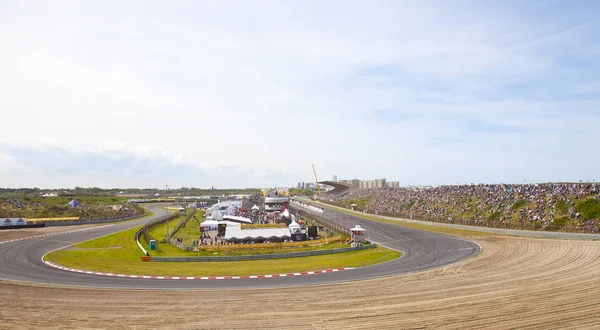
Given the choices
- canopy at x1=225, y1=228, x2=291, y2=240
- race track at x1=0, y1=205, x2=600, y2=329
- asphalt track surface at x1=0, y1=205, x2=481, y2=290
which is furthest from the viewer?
canopy at x1=225, y1=228, x2=291, y2=240

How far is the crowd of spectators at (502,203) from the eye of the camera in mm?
45000

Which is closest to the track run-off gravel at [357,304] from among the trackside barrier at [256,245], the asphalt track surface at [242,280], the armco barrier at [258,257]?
the asphalt track surface at [242,280]

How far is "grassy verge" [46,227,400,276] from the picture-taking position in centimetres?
2620

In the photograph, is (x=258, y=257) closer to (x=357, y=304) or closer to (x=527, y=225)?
(x=357, y=304)

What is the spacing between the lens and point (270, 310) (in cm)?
1638

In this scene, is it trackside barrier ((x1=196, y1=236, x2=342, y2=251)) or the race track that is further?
trackside barrier ((x1=196, y1=236, x2=342, y2=251))

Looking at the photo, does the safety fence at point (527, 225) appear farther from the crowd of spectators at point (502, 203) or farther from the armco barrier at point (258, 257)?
the armco barrier at point (258, 257)

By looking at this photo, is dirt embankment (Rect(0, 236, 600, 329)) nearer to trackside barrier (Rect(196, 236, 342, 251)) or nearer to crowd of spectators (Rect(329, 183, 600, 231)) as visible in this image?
trackside barrier (Rect(196, 236, 342, 251))

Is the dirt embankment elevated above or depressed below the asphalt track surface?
above

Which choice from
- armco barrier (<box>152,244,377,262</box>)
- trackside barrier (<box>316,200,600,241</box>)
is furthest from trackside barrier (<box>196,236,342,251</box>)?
trackside barrier (<box>316,200,600,241</box>)

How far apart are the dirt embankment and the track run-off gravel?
4 centimetres

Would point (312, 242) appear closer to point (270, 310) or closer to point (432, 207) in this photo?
point (270, 310)

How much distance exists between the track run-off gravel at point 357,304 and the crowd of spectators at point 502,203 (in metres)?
24.6

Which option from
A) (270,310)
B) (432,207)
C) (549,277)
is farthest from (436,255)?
(432,207)
